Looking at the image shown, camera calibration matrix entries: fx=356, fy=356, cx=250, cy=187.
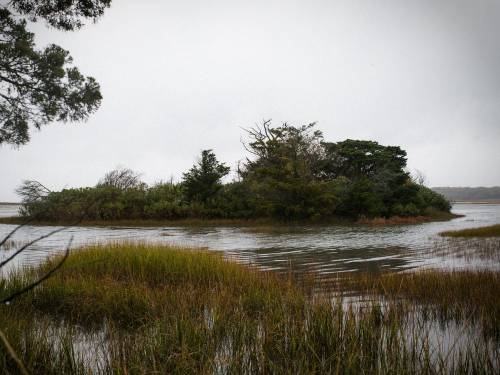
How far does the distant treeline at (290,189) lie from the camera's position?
2927 cm

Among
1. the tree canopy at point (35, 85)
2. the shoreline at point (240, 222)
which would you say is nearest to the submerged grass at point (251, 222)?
the shoreline at point (240, 222)

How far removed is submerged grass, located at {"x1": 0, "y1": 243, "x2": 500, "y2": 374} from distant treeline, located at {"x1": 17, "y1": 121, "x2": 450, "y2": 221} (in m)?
22.8

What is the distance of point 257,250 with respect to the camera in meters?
13.2

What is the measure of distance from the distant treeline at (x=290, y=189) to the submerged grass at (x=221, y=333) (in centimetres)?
2279

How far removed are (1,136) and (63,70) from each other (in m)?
2.72

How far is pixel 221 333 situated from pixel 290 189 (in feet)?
80.8

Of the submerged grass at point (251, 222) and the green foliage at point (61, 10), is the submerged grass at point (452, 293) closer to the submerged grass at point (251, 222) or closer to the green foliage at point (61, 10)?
the green foliage at point (61, 10)

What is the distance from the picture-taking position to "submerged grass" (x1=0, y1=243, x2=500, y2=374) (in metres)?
3.16

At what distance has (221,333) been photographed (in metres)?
4.04

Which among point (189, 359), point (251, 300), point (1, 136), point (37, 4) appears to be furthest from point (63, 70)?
point (189, 359)

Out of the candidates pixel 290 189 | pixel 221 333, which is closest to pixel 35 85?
pixel 221 333

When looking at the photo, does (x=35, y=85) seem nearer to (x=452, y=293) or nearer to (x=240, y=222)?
(x=452, y=293)

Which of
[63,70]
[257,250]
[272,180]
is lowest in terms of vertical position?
[257,250]

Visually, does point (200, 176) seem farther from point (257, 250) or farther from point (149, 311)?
point (149, 311)
